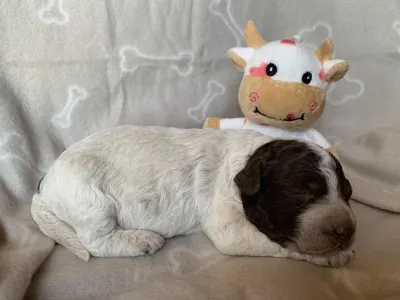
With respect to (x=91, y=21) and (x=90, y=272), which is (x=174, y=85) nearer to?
(x=91, y=21)

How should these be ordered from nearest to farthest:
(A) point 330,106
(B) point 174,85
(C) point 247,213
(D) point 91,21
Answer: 1. (C) point 247,213
2. (D) point 91,21
3. (B) point 174,85
4. (A) point 330,106

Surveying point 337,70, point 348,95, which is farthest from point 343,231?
point 348,95

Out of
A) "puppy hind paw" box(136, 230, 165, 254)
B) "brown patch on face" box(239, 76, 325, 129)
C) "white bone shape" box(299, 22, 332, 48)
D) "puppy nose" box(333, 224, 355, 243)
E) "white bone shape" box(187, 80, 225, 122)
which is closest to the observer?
"puppy nose" box(333, 224, 355, 243)

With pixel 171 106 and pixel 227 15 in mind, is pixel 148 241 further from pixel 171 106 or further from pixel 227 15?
pixel 227 15

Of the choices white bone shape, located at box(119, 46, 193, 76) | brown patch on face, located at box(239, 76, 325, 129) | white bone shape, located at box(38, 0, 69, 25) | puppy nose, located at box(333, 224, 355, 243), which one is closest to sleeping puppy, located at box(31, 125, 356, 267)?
puppy nose, located at box(333, 224, 355, 243)

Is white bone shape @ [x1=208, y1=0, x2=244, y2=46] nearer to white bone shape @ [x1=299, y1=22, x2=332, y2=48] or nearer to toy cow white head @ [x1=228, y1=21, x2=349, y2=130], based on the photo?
white bone shape @ [x1=299, y1=22, x2=332, y2=48]

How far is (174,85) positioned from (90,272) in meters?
1.15

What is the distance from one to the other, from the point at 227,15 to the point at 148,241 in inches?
51.3

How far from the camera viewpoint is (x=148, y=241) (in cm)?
205

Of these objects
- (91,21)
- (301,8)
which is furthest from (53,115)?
(301,8)

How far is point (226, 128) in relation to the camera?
2457 millimetres

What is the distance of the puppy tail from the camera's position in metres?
2.03

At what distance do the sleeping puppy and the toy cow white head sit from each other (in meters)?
0.14

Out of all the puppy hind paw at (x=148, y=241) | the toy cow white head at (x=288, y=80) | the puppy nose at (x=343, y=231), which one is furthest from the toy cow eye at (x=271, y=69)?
the puppy hind paw at (x=148, y=241)
